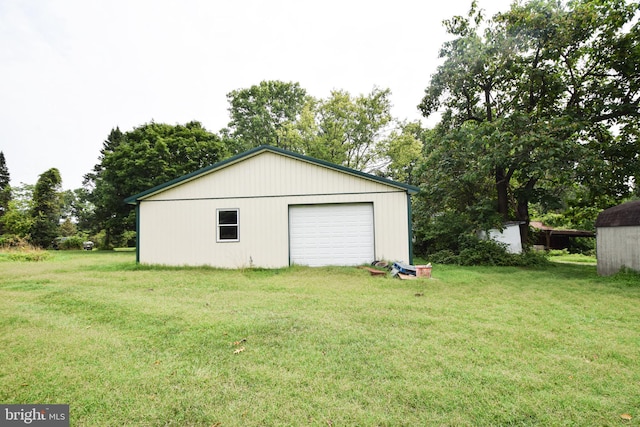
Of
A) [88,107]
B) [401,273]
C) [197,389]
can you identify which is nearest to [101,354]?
[197,389]

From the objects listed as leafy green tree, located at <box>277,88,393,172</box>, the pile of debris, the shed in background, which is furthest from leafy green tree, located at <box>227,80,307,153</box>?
the shed in background

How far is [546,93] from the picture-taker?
1241cm

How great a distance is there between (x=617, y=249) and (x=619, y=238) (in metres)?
0.34

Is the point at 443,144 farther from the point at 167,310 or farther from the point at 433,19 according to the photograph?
the point at 167,310

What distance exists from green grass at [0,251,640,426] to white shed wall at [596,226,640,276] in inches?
115

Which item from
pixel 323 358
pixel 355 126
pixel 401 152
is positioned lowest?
pixel 323 358

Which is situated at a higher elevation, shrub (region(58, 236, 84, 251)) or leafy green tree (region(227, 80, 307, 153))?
leafy green tree (region(227, 80, 307, 153))

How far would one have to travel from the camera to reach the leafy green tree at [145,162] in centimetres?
2331

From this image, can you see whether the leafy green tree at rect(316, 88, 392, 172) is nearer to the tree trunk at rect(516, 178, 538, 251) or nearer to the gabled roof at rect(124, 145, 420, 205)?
the tree trunk at rect(516, 178, 538, 251)

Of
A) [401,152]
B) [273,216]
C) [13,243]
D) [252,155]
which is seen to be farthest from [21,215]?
[401,152]

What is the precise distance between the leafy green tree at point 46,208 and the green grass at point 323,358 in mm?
26551

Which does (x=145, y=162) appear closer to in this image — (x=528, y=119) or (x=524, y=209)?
(x=528, y=119)

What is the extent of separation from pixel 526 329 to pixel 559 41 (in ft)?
40.8

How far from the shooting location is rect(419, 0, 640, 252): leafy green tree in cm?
1043
